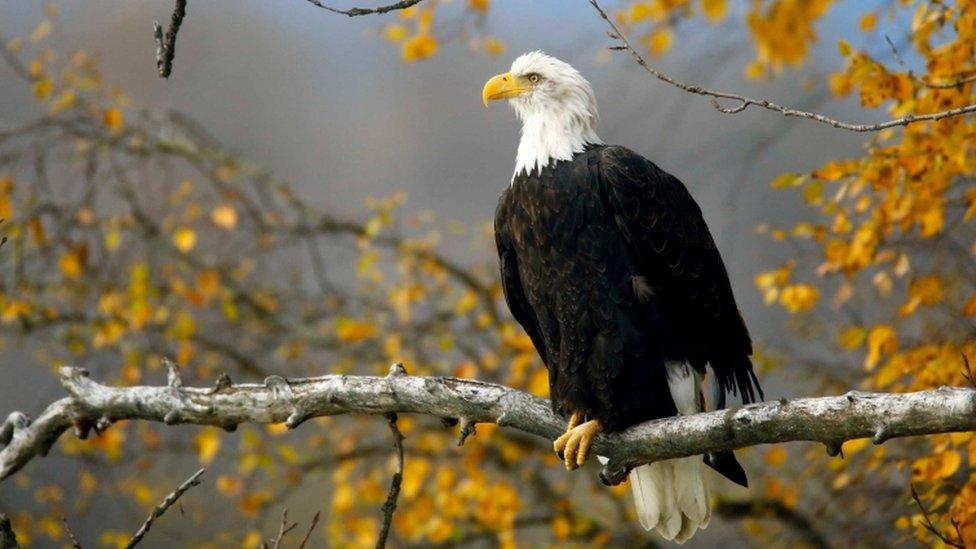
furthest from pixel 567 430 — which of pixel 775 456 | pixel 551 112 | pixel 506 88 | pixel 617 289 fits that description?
pixel 775 456

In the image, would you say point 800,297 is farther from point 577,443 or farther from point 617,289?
point 577,443

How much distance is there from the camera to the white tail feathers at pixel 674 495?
3521 mm

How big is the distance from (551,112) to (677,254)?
0.65 m

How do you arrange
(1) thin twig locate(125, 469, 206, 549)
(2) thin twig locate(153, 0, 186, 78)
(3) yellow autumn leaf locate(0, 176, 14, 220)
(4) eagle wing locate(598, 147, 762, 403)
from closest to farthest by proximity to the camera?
(1) thin twig locate(125, 469, 206, 549)
(2) thin twig locate(153, 0, 186, 78)
(4) eagle wing locate(598, 147, 762, 403)
(3) yellow autumn leaf locate(0, 176, 14, 220)

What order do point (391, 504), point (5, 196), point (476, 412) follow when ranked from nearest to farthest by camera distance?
point (391, 504) → point (476, 412) → point (5, 196)

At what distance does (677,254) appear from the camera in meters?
3.16

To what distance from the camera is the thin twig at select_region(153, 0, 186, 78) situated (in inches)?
99.6

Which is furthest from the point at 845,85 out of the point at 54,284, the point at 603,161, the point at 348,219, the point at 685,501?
the point at 54,284

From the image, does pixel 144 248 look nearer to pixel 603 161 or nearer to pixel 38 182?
pixel 38 182

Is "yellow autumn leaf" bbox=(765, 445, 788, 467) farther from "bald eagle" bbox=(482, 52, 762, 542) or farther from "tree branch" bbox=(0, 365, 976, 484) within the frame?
"tree branch" bbox=(0, 365, 976, 484)

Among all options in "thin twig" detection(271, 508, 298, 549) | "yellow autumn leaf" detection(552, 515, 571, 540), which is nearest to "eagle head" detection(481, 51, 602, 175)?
"thin twig" detection(271, 508, 298, 549)

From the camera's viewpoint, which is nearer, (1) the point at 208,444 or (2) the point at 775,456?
(1) the point at 208,444

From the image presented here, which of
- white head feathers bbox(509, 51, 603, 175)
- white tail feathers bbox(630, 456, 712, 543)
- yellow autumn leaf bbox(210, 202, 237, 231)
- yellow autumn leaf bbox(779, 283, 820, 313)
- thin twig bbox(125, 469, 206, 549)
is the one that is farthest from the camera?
yellow autumn leaf bbox(210, 202, 237, 231)

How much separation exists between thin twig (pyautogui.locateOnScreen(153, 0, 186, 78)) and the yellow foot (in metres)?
1.38
